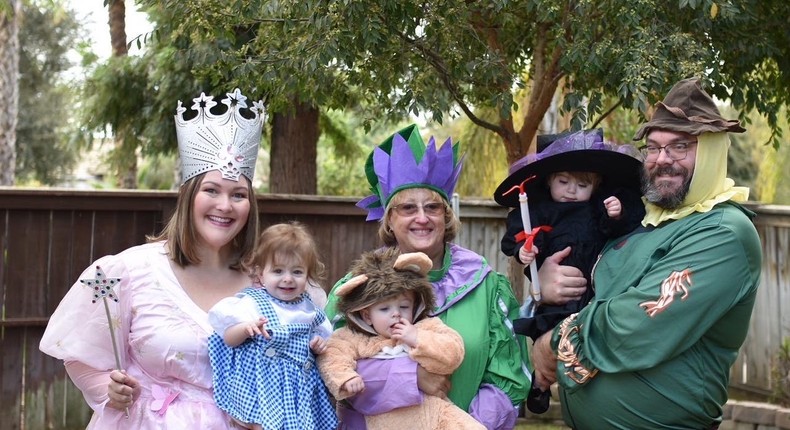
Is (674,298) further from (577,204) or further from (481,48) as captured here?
(481,48)

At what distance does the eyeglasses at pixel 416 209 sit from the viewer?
3.81 metres

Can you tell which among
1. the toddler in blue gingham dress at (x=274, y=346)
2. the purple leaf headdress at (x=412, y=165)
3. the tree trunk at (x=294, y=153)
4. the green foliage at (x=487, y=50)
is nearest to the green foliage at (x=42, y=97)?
the tree trunk at (x=294, y=153)

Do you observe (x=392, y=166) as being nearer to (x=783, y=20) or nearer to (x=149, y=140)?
(x=783, y=20)

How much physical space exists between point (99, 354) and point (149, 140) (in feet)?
19.5

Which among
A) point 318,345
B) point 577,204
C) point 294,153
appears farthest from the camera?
point 294,153

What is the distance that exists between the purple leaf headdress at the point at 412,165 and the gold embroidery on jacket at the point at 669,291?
1.05 meters

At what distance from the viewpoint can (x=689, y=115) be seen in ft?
11.1

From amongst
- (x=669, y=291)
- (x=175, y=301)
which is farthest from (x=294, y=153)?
(x=669, y=291)

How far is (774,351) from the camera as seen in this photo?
712cm

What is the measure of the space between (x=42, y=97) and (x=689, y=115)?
24.3m

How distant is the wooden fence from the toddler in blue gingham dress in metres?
3.56

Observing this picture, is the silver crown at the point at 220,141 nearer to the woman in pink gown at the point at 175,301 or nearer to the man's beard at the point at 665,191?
the woman in pink gown at the point at 175,301

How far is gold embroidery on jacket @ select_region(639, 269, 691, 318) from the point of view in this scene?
318cm

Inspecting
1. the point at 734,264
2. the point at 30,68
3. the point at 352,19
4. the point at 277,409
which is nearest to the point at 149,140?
the point at 352,19
